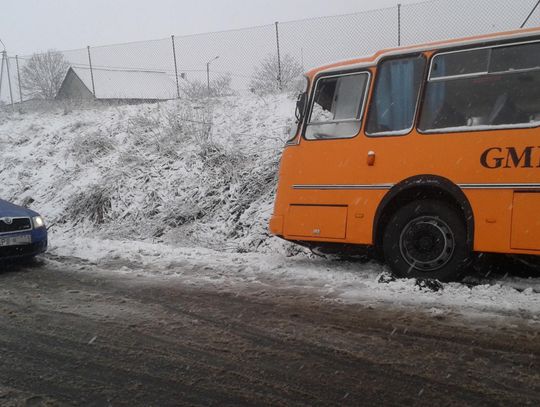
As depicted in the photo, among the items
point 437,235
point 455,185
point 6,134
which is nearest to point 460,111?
point 455,185

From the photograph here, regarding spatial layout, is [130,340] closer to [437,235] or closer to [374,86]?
[437,235]

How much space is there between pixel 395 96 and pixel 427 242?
5.86ft

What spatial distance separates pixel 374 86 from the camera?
→ 553 centimetres

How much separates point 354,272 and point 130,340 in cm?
320

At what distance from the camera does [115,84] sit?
2312 centimetres

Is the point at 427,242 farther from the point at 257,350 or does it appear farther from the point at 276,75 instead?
the point at 276,75

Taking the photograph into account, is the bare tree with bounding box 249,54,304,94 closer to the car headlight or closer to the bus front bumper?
the bus front bumper

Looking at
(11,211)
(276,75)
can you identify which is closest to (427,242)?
(11,211)

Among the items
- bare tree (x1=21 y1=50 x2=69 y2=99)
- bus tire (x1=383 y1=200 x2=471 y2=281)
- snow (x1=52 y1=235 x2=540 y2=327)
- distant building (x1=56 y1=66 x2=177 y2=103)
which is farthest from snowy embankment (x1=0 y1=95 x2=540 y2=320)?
bare tree (x1=21 y1=50 x2=69 y2=99)

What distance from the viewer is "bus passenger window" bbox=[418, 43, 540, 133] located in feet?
15.3

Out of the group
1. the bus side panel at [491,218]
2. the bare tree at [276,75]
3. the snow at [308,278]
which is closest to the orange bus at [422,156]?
the bus side panel at [491,218]

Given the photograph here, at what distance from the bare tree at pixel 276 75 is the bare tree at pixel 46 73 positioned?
15.1 meters

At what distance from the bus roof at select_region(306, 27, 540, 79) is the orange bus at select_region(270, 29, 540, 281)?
0.01m

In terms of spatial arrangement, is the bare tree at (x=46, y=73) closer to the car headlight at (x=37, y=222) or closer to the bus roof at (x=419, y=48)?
the car headlight at (x=37, y=222)
